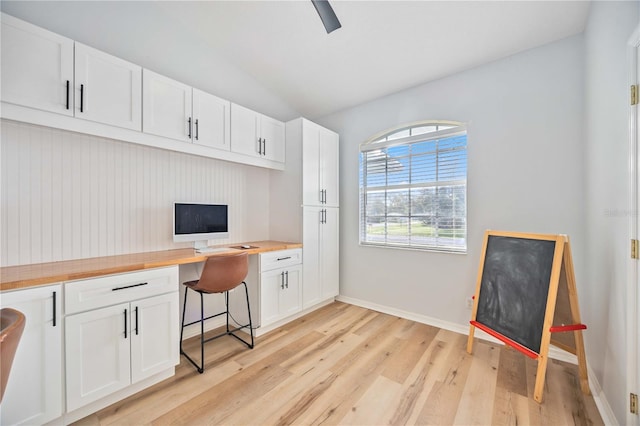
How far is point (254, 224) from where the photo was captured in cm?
338

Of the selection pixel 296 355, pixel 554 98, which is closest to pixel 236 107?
pixel 296 355

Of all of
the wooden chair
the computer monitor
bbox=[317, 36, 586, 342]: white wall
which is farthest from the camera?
the computer monitor

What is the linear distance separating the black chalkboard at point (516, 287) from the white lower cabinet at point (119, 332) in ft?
8.45

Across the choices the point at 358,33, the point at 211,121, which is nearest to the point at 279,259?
the point at 211,121

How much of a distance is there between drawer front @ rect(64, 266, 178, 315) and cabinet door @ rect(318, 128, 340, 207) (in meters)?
2.03

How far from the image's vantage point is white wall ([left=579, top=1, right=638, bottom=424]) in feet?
4.75

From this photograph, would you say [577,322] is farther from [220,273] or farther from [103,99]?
[103,99]

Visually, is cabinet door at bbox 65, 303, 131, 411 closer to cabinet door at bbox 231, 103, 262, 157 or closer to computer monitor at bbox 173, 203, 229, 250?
computer monitor at bbox 173, 203, 229, 250

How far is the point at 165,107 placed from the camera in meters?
2.26

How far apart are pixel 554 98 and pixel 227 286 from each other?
3.28m

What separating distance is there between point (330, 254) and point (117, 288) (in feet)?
7.76

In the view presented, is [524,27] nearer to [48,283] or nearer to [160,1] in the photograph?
[160,1]

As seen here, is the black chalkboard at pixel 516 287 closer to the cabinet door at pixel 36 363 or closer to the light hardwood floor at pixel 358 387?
the light hardwood floor at pixel 358 387

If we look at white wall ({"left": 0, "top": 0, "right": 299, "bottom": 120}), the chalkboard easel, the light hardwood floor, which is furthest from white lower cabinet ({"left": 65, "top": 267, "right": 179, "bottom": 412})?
the chalkboard easel
